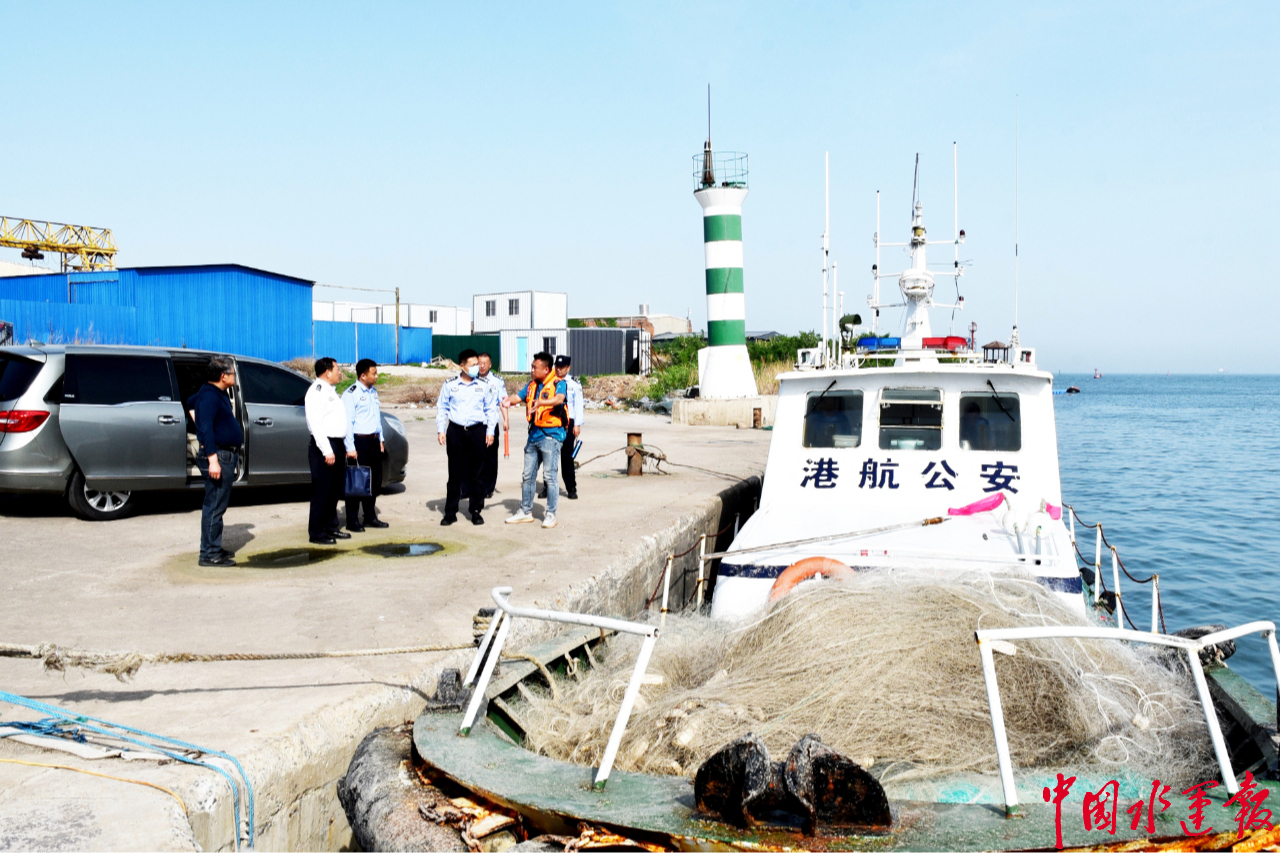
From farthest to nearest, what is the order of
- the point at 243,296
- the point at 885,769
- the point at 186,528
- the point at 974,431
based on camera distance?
the point at 243,296 < the point at 186,528 < the point at 974,431 < the point at 885,769

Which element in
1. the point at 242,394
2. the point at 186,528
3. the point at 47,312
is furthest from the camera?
the point at 47,312

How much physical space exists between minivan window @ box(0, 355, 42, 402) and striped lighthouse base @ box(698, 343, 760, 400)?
16.8 metres

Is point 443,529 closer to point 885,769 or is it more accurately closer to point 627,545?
point 627,545

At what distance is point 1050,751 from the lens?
3.43 meters

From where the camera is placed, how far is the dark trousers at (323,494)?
7773mm

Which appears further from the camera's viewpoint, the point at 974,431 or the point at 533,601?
the point at 974,431

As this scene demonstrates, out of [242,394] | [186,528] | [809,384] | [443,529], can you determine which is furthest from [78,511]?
[809,384]

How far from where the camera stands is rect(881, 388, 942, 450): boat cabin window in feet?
24.1

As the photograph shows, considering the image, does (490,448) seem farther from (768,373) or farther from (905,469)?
(768,373)

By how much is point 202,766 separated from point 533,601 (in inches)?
107

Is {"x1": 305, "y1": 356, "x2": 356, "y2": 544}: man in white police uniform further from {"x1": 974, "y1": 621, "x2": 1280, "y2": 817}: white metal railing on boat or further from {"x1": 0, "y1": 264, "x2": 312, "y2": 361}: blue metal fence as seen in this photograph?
{"x1": 0, "y1": 264, "x2": 312, "y2": 361}: blue metal fence

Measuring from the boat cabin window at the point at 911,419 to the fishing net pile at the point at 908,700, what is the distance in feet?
10.8

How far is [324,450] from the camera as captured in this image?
770 cm

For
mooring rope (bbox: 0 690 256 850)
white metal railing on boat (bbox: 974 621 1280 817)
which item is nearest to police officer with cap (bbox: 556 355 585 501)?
mooring rope (bbox: 0 690 256 850)
